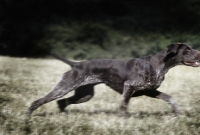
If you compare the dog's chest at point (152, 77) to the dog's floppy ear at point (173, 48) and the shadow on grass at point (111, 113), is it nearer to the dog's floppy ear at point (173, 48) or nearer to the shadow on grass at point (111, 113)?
the dog's floppy ear at point (173, 48)

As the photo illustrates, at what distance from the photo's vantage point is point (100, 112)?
187 inches

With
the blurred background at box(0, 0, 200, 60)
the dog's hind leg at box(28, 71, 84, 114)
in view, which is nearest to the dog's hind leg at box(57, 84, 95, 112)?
the dog's hind leg at box(28, 71, 84, 114)

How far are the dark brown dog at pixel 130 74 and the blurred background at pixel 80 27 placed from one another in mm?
3269

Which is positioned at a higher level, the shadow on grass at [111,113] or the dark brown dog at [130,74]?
the dark brown dog at [130,74]

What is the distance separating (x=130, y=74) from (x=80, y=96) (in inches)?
29.1

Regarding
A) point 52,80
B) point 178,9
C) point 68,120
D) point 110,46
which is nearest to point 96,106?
point 68,120

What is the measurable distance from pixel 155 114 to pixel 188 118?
487 millimetres

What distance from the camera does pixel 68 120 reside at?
4.12 m

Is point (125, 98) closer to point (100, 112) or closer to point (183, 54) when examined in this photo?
point (100, 112)

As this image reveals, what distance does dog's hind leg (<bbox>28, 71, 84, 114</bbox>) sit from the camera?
178 inches

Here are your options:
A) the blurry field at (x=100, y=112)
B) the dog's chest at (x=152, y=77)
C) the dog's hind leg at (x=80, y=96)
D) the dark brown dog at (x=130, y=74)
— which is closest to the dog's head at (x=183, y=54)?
the dark brown dog at (x=130, y=74)

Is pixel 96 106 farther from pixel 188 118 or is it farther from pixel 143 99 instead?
pixel 188 118

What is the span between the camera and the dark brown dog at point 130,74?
4395 millimetres

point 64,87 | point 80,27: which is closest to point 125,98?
point 64,87
